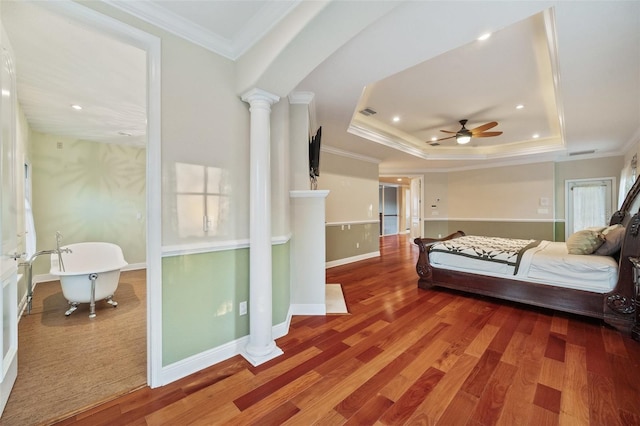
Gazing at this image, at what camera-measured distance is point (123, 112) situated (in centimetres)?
341

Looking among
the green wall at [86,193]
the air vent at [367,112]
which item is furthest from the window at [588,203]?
the green wall at [86,193]

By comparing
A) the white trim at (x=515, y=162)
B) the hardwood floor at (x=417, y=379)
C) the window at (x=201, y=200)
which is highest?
the white trim at (x=515, y=162)

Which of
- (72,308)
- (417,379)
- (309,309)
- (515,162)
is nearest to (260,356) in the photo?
(309,309)

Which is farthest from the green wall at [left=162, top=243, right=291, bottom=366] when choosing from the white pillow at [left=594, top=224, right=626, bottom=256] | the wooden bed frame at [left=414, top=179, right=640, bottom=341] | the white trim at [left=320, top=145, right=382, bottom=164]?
the white pillow at [left=594, top=224, right=626, bottom=256]

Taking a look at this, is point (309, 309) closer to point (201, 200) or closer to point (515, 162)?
point (201, 200)

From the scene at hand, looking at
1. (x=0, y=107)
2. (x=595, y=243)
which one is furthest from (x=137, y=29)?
(x=595, y=243)

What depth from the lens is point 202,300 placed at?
6.47 ft

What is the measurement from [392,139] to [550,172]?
13.8ft

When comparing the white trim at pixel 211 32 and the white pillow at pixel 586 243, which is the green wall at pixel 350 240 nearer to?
the white pillow at pixel 586 243

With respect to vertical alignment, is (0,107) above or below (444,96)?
below

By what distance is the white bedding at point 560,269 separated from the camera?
261 cm

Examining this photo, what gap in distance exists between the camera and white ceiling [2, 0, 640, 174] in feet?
5.79

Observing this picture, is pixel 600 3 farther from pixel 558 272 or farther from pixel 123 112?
pixel 123 112

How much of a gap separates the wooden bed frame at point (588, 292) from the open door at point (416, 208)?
4.32 m
